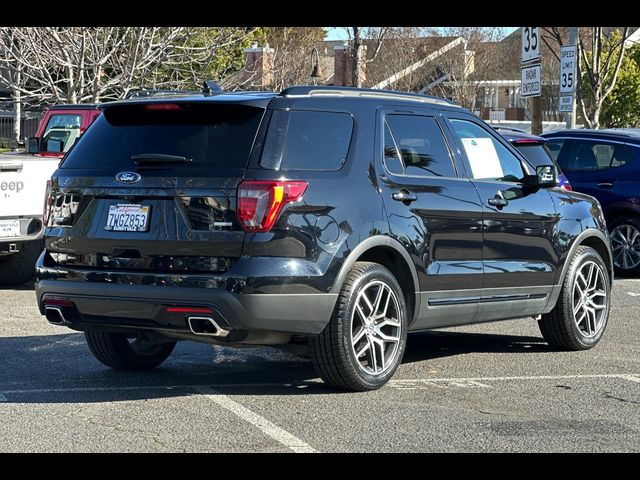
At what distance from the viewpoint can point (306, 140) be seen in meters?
7.21

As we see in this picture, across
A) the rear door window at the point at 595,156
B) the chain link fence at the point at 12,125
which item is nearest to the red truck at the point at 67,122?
the rear door window at the point at 595,156

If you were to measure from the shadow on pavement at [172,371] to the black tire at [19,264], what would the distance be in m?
3.52

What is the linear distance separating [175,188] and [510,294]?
110 inches

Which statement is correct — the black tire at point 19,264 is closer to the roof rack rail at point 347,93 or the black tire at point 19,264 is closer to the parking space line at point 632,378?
the roof rack rail at point 347,93

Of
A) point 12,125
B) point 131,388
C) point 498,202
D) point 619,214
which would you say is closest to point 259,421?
point 131,388

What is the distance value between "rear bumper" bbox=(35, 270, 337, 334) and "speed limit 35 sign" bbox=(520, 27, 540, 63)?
14.7m

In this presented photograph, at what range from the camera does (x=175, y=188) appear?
6.96 metres

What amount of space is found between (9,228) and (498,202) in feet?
18.9

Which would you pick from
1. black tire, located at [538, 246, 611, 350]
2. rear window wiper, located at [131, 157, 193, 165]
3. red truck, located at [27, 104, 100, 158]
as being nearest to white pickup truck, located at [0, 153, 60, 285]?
red truck, located at [27, 104, 100, 158]

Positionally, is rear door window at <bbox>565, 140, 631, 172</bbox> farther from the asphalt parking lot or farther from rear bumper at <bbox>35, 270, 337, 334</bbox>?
rear bumper at <bbox>35, 270, 337, 334</bbox>

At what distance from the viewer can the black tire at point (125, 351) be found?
8070mm

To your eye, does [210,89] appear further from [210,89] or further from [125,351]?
[125,351]
